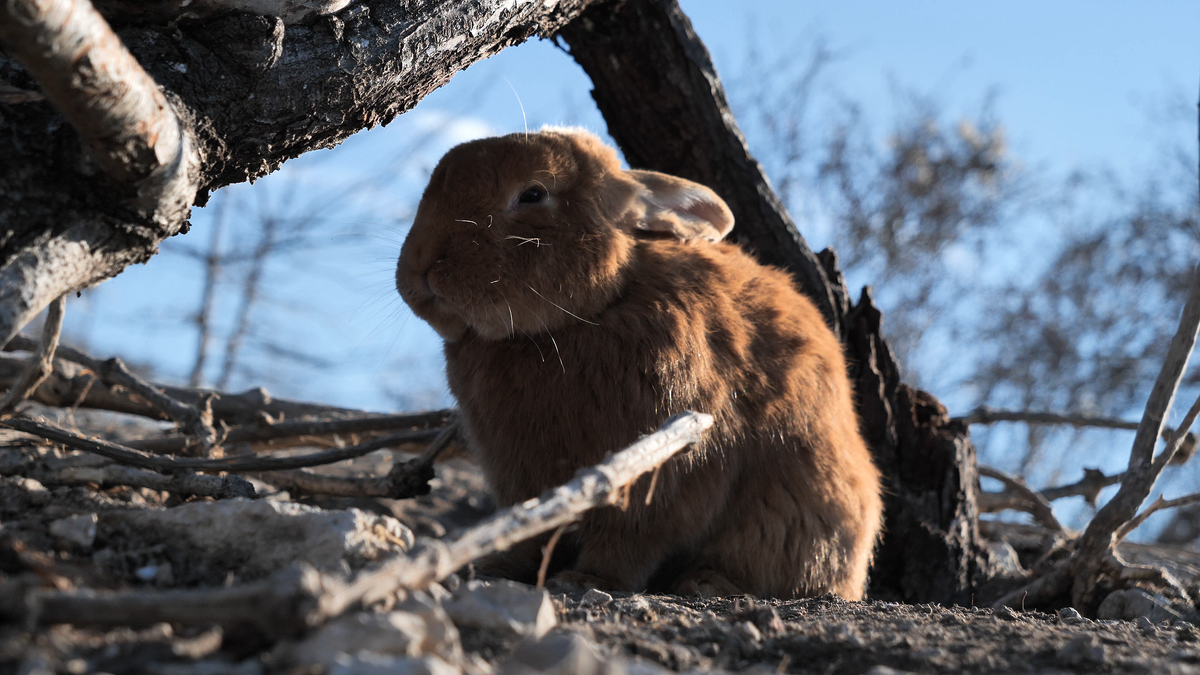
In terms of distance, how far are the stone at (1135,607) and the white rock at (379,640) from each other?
2.71m

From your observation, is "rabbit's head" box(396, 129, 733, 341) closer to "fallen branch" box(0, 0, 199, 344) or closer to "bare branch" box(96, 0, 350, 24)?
"bare branch" box(96, 0, 350, 24)

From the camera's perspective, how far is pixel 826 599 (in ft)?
9.26

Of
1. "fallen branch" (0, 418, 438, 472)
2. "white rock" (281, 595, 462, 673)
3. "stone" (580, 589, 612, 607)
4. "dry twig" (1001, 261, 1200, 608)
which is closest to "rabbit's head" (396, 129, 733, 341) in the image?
"fallen branch" (0, 418, 438, 472)

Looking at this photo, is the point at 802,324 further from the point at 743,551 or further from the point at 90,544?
the point at 90,544

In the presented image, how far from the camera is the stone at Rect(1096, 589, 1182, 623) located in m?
3.07

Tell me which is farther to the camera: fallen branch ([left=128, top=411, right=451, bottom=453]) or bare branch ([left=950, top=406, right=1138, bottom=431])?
bare branch ([left=950, top=406, right=1138, bottom=431])

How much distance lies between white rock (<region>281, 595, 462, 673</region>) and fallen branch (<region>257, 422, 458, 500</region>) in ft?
6.77

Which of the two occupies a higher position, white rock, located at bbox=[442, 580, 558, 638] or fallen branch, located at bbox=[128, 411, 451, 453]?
fallen branch, located at bbox=[128, 411, 451, 453]

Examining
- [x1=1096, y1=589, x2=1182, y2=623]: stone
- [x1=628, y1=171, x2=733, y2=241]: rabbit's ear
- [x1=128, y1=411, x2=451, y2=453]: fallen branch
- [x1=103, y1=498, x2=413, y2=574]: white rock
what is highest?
[x1=628, y1=171, x2=733, y2=241]: rabbit's ear

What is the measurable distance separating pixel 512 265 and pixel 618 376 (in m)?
0.53

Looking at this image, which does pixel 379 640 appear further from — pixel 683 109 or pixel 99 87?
pixel 683 109

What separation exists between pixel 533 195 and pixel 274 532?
1.63 m

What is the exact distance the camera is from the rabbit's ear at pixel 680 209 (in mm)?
3434

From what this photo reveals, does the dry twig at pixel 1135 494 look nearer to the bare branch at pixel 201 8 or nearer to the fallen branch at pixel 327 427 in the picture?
the fallen branch at pixel 327 427
